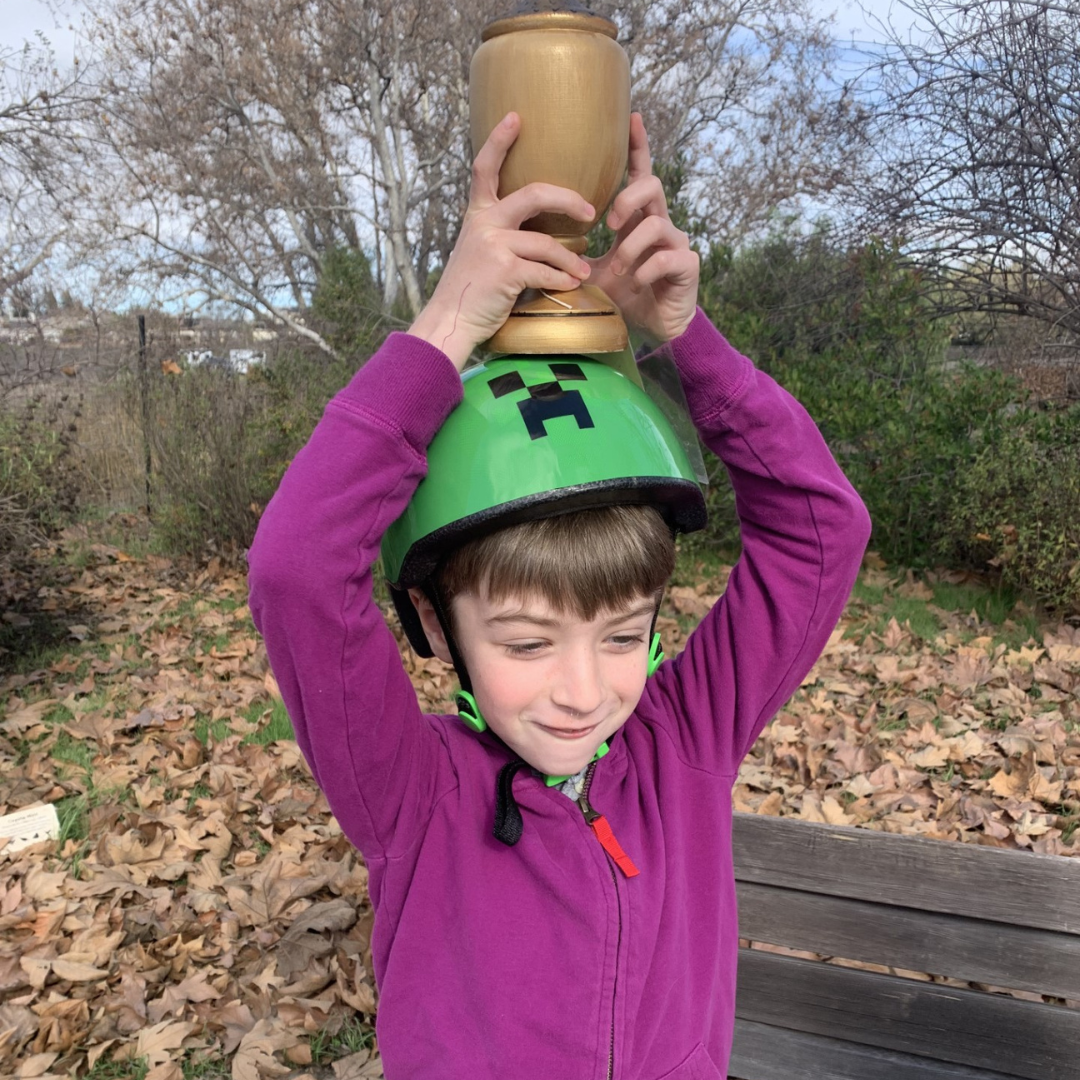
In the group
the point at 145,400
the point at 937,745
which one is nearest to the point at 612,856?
the point at 937,745

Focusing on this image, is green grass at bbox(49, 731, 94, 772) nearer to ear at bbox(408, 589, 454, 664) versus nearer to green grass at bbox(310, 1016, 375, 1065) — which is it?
green grass at bbox(310, 1016, 375, 1065)

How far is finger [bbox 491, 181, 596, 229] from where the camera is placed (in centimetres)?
126

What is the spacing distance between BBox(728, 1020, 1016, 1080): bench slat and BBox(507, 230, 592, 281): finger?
6.81ft

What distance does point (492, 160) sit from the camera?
50.4 inches

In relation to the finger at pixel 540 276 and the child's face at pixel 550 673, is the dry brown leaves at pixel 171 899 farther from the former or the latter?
the finger at pixel 540 276

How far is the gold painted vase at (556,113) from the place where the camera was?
123 centimetres

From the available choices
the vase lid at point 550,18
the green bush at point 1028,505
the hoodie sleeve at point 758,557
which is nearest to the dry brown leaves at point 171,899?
the hoodie sleeve at point 758,557

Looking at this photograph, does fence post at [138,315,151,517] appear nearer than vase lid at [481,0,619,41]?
No

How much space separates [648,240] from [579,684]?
64 cm

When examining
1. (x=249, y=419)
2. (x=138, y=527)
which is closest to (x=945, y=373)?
(x=249, y=419)

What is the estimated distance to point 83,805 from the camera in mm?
4238

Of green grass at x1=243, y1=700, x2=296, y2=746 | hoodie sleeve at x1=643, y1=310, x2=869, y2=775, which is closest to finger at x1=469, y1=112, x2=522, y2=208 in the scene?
hoodie sleeve at x1=643, y1=310, x2=869, y2=775

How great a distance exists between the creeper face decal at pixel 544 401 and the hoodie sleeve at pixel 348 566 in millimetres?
81

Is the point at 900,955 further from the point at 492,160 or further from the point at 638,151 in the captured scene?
the point at 492,160
